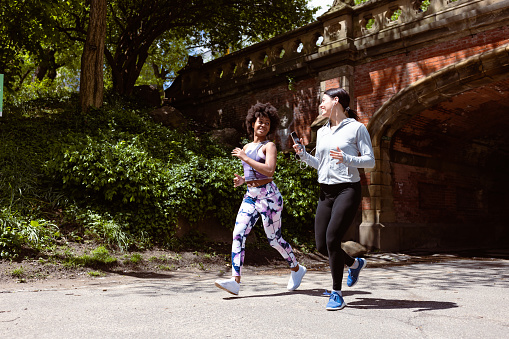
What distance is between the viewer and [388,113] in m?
11.9

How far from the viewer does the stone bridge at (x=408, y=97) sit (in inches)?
427

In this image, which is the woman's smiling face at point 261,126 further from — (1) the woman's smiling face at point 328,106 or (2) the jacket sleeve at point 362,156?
(2) the jacket sleeve at point 362,156

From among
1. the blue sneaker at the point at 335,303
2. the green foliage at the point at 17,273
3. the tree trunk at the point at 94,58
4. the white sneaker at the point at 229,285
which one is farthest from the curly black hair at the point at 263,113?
the tree trunk at the point at 94,58

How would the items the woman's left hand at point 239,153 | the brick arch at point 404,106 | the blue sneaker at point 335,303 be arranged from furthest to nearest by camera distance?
the brick arch at point 404,106, the woman's left hand at point 239,153, the blue sneaker at point 335,303

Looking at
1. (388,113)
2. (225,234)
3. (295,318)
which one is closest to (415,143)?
(388,113)

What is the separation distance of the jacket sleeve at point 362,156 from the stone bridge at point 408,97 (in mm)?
7676

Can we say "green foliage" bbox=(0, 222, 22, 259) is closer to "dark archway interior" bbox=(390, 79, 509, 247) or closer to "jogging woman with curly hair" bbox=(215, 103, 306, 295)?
"jogging woman with curly hair" bbox=(215, 103, 306, 295)

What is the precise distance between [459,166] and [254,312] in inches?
540

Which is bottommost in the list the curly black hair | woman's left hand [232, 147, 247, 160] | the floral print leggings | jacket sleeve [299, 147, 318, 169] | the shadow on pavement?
the shadow on pavement

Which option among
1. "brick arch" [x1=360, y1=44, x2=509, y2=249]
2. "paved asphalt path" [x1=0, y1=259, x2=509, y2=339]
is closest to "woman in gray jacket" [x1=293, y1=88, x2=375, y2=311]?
"paved asphalt path" [x1=0, y1=259, x2=509, y2=339]

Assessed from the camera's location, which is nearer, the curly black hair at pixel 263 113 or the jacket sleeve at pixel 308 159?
the jacket sleeve at pixel 308 159

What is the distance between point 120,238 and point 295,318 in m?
5.31

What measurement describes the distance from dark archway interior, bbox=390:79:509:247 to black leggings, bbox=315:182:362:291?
894 centimetres

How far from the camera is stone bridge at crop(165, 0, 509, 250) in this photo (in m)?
10.8
